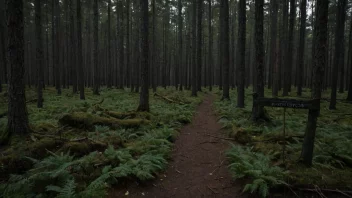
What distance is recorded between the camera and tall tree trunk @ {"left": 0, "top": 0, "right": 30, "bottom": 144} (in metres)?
5.73

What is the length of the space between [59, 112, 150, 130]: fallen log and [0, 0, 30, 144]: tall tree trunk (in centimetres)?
178

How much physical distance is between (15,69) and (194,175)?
6002mm

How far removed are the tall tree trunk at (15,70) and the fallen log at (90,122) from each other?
1785 millimetres

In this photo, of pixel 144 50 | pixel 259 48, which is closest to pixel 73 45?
pixel 144 50

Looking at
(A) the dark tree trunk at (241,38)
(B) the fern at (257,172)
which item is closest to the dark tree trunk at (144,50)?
(A) the dark tree trunk at (241,38)

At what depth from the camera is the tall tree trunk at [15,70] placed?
5727 mm

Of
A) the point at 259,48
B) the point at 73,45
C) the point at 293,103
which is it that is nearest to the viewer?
the point at 293,103

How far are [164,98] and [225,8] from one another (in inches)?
350

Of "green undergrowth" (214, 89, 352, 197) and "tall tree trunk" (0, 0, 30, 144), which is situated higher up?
"tall tree trunk" (0, 0, 30, 144)

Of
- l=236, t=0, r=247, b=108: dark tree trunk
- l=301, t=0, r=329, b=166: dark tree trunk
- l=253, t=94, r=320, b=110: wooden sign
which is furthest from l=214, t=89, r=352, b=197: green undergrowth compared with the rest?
l=236, t=0, r=247, b=108: dark tree trunk

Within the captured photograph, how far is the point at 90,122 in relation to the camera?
809 cm

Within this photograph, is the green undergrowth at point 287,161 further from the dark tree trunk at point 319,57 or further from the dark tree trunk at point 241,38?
the dark tree trunk at point 241,38

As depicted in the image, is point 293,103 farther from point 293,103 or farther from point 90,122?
point 90,122

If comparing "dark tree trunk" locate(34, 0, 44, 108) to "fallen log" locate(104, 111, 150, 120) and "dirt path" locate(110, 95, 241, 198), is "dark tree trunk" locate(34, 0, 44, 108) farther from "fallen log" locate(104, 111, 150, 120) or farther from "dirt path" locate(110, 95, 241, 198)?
"dirt path" locate(110, 95, 241, 198)
